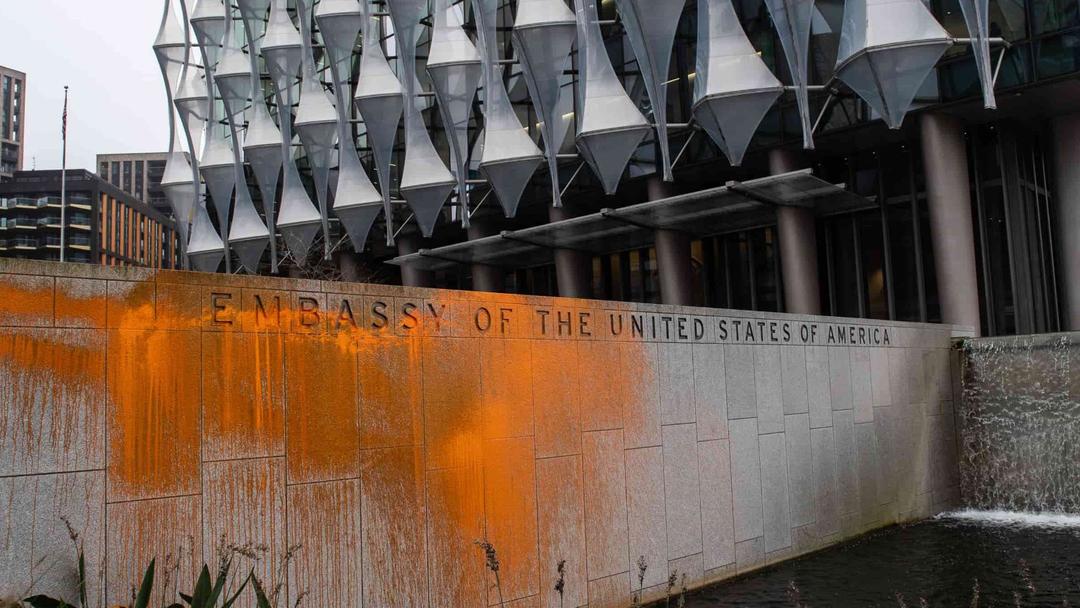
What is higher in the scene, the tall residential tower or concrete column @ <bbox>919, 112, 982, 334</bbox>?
the tall residential tower

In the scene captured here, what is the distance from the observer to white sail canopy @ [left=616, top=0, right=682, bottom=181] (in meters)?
24.4

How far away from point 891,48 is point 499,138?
13.0 meters

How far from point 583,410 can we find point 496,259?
27.0 metres

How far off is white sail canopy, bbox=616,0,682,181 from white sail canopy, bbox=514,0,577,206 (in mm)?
2462

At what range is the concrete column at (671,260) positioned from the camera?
3181 cm

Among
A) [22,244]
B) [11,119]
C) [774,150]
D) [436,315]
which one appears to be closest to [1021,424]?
[774,150]

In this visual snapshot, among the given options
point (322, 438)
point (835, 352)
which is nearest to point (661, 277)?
point (835, 352)

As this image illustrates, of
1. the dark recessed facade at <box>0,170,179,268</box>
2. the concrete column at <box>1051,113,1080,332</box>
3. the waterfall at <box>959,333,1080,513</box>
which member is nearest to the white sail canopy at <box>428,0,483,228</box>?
the concrete column at <box>1051,113,1080,332</box>

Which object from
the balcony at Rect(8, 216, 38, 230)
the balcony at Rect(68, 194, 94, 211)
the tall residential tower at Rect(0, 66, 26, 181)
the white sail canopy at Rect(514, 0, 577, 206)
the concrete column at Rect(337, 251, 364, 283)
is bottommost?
the concrete column at Rect(337, 251, 364, 283)

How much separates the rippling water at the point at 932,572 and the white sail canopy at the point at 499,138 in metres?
17.2

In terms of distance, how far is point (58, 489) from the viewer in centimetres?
705

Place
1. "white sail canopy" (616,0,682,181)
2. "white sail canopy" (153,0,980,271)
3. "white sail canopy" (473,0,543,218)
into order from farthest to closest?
1. "white sail canopy" (473,0,543,218)
2. "white sail canopy" (616,0,682,181)
3. "white sail canopy" (153,0,980,271)

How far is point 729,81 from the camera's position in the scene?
2331 centimetres

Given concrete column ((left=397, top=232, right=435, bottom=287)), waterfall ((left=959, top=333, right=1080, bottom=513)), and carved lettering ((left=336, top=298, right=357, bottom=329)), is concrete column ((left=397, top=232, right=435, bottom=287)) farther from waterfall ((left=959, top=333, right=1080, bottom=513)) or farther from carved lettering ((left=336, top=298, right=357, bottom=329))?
carved lettering ((left=336, top=298, right=357, bottom=329))
